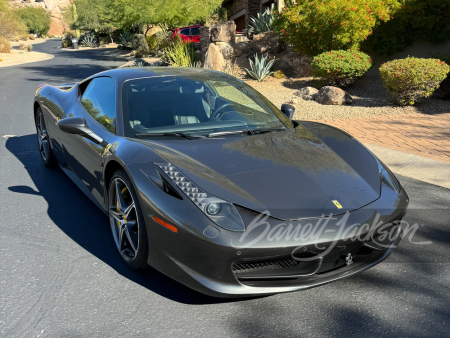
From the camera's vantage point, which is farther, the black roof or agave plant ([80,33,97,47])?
agave plant ([80,33,97,47])

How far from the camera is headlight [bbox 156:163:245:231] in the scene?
238cm

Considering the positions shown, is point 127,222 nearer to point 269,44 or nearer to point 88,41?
point 269,44

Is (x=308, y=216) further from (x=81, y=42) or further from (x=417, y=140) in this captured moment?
(x=81, y=42)

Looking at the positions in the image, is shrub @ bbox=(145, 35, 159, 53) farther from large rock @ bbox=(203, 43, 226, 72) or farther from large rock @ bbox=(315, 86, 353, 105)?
large rock @ bbox=(315, 86, 353, 105)

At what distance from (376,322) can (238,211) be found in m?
1.03

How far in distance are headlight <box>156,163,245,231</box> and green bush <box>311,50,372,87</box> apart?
883 centimetres

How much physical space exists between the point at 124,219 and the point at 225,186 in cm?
85

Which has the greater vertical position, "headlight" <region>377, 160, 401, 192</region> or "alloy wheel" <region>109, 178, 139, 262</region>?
"headlight" <region>377, 160, 401, 192</region>

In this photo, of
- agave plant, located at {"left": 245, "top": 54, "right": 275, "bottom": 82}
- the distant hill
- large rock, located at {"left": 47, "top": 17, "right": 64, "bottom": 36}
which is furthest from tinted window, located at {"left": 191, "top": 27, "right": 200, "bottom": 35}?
large rock, located at {"left": 47, "top": 17, "right": 64, "bottom": 36}

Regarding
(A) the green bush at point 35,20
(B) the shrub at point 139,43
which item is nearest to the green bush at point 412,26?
(B) the shrub at point 139,43

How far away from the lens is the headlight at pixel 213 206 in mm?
2375

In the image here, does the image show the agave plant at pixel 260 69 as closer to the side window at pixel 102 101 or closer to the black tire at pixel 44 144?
the black tire at pixel 44 144

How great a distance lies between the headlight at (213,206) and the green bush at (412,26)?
441 inches

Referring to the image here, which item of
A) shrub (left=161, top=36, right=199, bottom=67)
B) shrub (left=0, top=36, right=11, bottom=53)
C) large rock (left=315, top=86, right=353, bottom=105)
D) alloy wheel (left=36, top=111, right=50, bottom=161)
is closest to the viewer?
alloy wheel (left=36, top=111, right=50, bottom=161)
